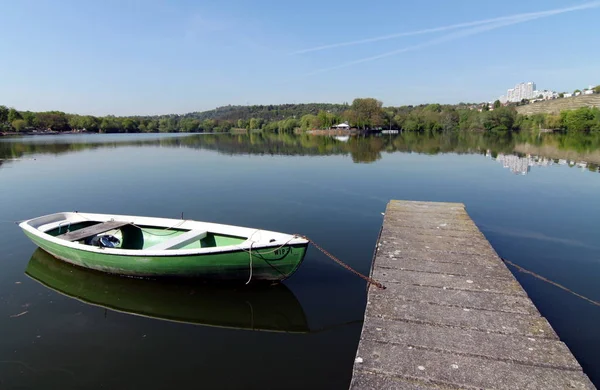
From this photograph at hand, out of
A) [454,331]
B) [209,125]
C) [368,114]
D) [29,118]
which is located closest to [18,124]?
[29,118]

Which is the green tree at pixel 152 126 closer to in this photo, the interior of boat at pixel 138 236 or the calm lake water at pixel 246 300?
the calm lake water at pixel 246 300

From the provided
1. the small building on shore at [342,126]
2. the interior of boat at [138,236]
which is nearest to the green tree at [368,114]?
the small building on shore at [342,126]

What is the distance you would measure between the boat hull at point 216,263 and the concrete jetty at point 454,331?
1.97 m

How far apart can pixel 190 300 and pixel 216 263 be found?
3.49 feet

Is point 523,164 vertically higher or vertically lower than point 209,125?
lower

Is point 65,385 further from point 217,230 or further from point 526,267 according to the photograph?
point 526,267

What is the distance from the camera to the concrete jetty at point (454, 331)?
3.96m

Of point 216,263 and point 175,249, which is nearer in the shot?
point 216,263

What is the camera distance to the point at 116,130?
15450 cm

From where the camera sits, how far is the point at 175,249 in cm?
822

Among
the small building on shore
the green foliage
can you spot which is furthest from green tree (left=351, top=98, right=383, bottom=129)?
the green foliage

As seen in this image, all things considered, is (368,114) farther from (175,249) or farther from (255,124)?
(175,249)

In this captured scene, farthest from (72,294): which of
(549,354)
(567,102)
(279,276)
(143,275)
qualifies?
(567,102)

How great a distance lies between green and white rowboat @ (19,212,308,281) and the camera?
24.7 ft
